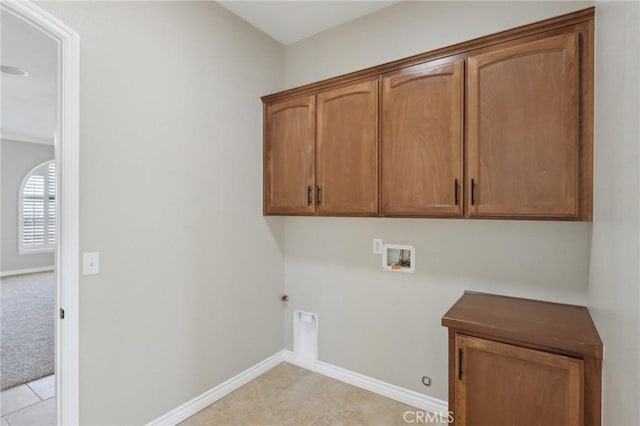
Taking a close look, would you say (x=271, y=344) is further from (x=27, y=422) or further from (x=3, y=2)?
(x=3, y=2)

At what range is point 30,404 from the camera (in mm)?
2256

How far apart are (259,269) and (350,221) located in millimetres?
901

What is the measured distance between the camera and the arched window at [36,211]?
6465 mm

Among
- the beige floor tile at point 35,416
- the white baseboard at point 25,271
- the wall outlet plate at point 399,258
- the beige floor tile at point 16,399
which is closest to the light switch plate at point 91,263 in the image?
the beige floor tile at point 35,416

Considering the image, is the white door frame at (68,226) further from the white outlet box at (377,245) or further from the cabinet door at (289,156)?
the white outlet box at (377,245)

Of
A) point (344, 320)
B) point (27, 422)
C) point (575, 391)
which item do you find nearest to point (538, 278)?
point (575, 391)

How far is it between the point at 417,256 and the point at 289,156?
127cm

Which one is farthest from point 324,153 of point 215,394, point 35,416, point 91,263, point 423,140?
point 35,416

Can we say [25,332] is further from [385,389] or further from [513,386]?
[513,386]

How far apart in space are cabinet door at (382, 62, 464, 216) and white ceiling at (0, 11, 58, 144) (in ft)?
6.13

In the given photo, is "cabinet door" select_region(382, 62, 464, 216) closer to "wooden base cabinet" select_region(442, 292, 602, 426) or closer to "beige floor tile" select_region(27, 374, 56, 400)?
"wooden base cabinet" select_region(442, 292, 602, 426)

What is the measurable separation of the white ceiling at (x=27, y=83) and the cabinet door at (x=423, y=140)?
187cm

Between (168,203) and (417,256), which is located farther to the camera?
(417,256)

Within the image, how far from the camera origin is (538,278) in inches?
71.5
